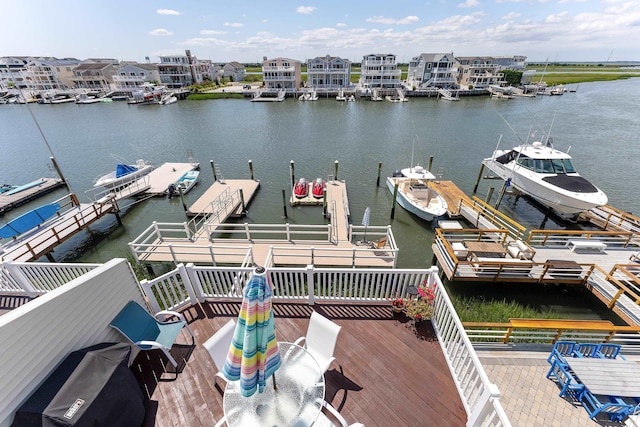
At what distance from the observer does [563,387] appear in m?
5.37

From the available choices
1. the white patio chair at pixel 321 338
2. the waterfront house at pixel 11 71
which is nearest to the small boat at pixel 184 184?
the white patio chair at pixel 321 338

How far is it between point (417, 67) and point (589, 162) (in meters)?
57.1

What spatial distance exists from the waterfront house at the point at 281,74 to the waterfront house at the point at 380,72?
16.6 metres

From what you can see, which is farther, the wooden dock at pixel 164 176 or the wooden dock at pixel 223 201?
the wooden dock at pixel 164 176

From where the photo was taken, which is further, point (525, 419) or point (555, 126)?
point (555, 126)

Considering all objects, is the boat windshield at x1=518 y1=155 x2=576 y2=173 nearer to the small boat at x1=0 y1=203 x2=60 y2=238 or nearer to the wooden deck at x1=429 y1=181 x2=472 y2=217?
the wooden deck at x1=429 y1=181 x2=472 y2=217

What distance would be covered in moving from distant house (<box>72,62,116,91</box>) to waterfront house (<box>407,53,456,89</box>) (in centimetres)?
8108

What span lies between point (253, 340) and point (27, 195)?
2447 cm

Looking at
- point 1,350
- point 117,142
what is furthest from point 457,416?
point 117,142

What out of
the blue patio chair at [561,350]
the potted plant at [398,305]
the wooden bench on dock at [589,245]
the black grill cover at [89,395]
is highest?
the black grill cover at [89,395]

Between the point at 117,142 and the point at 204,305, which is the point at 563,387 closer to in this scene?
the point at 204,305

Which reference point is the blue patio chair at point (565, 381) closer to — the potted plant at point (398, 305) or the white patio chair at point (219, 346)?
the potted plant at point (398, 305)

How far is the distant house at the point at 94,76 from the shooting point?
225ft

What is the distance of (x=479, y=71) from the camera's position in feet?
213
